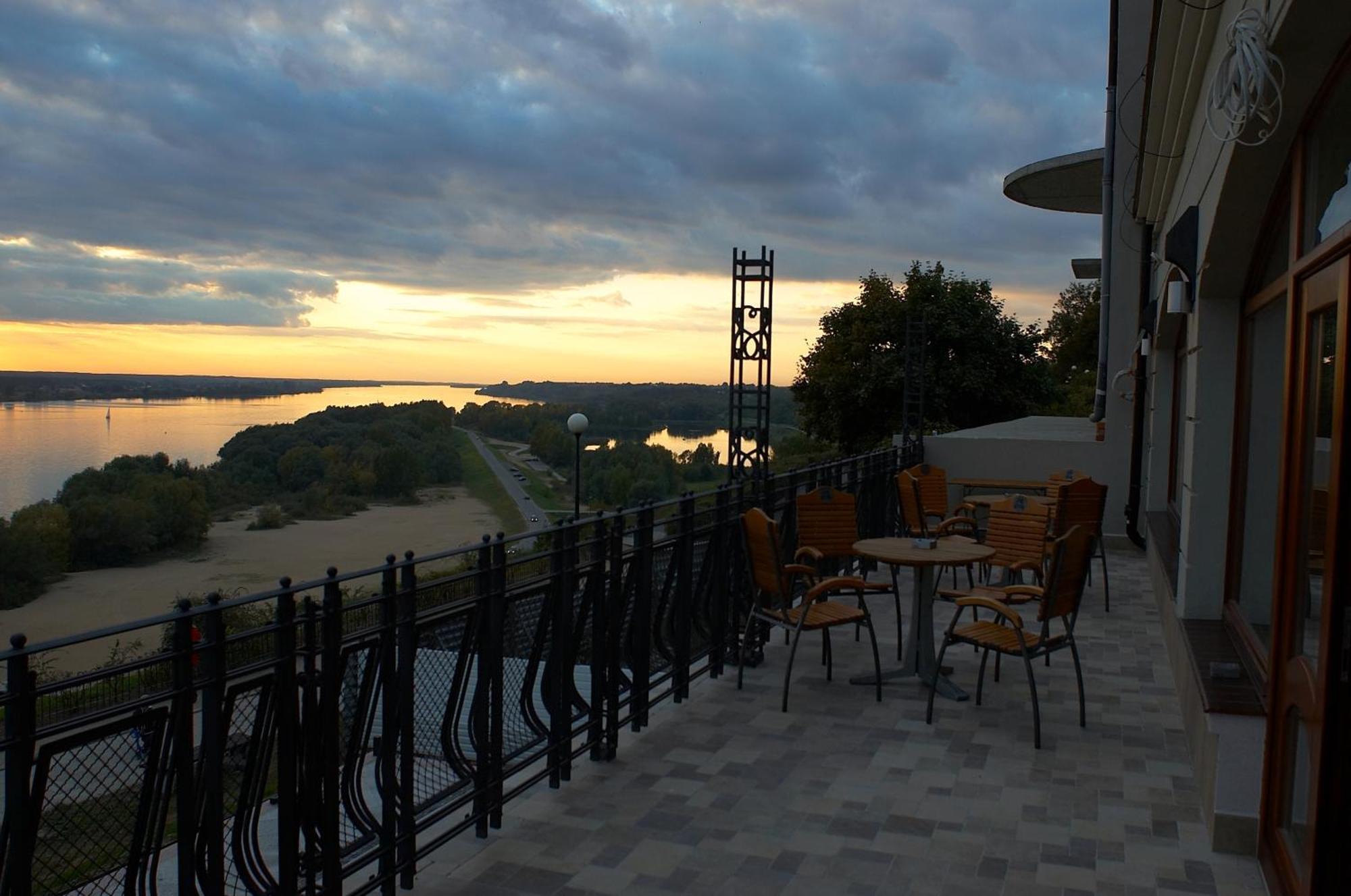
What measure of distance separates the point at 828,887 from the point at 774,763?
1186 mm

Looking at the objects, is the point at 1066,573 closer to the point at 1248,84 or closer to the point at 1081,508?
the point at 1248,84

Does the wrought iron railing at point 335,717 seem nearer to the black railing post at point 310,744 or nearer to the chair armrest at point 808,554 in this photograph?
the black railing post at point 310,744

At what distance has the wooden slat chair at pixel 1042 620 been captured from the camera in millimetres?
4832

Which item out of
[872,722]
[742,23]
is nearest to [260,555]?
[742,23]

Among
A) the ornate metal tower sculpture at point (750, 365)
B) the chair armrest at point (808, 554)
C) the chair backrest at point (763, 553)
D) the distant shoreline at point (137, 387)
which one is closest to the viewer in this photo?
the chair backrest at point (763, 553)

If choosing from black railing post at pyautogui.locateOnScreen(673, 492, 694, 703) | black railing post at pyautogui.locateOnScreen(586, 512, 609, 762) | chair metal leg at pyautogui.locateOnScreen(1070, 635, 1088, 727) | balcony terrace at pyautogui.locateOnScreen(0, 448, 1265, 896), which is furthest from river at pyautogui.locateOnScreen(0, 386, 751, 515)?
black railing post at pyautogui.locateOnScreen(586, 512, 609, 762)

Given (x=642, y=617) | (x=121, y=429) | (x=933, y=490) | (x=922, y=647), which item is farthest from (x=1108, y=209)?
(x=121, y=429)

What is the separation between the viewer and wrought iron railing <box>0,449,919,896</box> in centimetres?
212

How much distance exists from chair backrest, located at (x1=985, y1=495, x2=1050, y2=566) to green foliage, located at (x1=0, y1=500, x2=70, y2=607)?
32.5 meters

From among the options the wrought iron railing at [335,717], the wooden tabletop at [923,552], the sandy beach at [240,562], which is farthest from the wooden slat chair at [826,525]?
the sandy beach at [240,562]

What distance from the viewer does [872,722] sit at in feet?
16.6

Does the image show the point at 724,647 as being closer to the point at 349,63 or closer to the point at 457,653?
the point at 457,653

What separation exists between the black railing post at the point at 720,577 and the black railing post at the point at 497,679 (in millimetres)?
2188

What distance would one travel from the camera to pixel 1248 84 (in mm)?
2801
